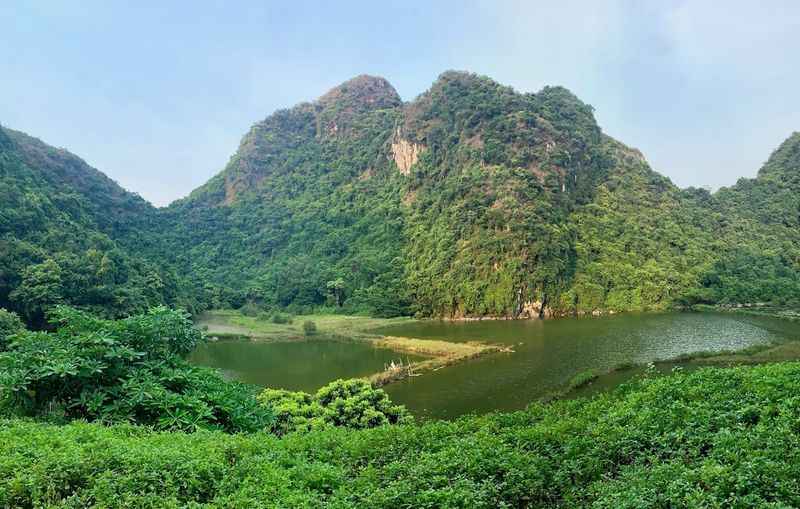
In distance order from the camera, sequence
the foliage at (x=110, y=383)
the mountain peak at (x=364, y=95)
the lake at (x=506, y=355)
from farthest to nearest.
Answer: the mountain peak at (x=364, y=95), the lake at (x=506, y=355), the foliage at (x=110, y=383)

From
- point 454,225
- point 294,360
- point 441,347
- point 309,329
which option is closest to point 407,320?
point 309,329

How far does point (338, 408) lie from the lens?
18578 mm

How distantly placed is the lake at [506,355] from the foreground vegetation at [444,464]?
51.8 feet

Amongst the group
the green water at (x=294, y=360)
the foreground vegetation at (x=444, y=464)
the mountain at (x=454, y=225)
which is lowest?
the green water at (x=294, y=360)

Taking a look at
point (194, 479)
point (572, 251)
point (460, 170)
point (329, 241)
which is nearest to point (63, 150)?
point (329, 241)

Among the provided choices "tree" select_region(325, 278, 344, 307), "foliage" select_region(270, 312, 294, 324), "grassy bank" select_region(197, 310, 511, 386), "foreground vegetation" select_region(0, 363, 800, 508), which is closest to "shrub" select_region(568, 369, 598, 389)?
"grassy bank" select_region(197, 310, 511, 386)

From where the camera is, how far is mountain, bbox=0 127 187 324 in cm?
4059

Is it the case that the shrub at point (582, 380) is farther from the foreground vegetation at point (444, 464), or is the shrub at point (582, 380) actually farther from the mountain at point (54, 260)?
the mountain at point (54, 260)

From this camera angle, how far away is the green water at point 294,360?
105ft

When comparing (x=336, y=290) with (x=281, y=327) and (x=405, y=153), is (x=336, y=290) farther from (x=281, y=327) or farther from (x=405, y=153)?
(x=405, y=153)

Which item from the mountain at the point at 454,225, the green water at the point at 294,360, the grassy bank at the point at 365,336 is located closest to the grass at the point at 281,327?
the grassy bank at the point at 365,336

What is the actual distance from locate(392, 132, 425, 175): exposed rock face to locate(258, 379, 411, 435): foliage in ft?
295

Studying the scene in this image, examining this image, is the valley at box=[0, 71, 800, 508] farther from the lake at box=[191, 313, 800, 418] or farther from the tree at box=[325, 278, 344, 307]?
the tree at box=[325, 278, 344, 307]

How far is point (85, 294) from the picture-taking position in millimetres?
45250
